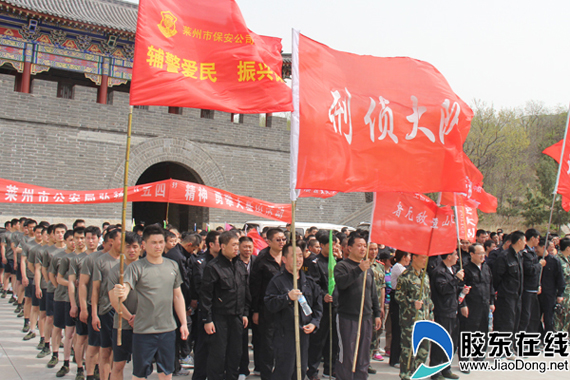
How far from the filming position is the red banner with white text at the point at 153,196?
7686 mm

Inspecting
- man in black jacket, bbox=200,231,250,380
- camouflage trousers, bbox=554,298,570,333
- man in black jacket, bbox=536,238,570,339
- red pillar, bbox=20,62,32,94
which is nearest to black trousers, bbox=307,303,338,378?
man in black jacket, bbox=200,231,250,380

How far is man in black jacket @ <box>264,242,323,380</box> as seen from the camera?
4.52 metres

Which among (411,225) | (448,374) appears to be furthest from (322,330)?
(411,225)

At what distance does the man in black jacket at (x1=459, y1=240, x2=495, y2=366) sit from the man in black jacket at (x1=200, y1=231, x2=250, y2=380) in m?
3.02

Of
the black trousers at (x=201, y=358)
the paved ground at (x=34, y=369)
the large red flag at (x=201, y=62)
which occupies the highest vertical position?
the large red flag at (x=201, y=62)

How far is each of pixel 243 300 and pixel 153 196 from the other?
152 inches

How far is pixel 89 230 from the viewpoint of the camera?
214 inches

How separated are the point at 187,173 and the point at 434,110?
13.6 meters

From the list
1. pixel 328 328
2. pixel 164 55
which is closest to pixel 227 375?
pixel 328 328

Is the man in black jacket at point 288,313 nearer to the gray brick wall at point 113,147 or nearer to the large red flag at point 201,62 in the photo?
the large red flag at point 201,62

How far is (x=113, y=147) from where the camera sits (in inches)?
593

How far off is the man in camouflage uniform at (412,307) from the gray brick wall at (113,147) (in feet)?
36.8

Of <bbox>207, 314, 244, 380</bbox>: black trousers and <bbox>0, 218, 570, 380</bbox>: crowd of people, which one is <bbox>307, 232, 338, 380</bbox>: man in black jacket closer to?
<bbox>0, 218, 570, 380</bbox>: crowd of people

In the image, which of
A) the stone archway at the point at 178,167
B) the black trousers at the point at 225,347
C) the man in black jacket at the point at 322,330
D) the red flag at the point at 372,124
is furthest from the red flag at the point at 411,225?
the stone archway at the point at 178,167
